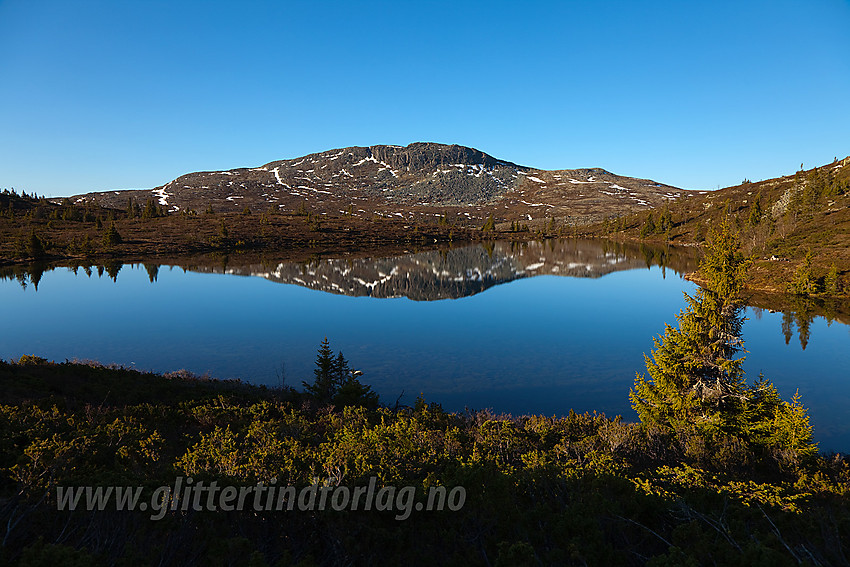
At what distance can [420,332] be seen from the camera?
116 feet

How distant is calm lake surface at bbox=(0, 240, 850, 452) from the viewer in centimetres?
2309

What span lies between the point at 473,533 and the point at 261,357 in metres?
25.0

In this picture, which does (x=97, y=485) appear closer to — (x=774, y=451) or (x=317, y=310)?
(x=774, y=451)

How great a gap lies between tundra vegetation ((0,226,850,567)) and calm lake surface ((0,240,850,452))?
6889 millimetres

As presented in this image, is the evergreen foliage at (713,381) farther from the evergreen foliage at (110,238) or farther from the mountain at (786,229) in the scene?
the evergreen foliage at (110,238)

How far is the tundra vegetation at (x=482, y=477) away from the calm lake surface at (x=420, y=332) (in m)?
6.89

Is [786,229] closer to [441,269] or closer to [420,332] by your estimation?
[441,269]

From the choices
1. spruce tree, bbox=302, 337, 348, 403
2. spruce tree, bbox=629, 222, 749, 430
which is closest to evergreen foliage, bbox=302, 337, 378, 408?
spruce tree, bbox=302, 337, 348, 403

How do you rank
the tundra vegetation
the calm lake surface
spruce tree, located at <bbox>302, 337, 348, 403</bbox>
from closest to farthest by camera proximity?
the tundra vegetation
spruce tree, located at <bbox>302, 337, 348, 403</bbox>
the calm lake surface

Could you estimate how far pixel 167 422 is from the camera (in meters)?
12.9

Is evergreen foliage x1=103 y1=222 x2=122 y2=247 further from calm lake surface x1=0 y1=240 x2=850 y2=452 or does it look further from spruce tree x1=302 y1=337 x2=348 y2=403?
spruce tree x1=302 y1=337 x2=348 y2=403

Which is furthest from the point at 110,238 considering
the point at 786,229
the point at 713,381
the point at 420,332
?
the point at 786,229

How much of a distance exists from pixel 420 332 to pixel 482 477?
28.0 meters

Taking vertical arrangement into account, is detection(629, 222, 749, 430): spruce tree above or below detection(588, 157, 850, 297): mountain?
below
